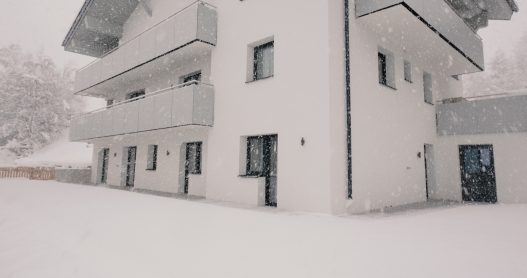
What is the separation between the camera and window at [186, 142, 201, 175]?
1365cm

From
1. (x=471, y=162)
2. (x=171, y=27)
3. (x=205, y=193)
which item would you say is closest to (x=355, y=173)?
(x=205, y=193)

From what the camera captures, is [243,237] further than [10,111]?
No

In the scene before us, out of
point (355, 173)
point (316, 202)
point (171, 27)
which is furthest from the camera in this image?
point (171, 27)

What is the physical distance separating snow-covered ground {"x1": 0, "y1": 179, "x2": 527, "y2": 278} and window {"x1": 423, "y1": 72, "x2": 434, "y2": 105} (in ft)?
24.0

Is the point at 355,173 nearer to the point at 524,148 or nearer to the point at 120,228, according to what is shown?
the point at 120,228

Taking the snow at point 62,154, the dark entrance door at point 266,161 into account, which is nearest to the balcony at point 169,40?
the dark entrance door at point 266,161

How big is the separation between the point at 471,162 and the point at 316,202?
339 inches

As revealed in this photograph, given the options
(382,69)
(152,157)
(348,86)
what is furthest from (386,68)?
(152,157)

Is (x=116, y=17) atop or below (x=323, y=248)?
atop

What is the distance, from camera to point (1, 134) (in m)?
51.5

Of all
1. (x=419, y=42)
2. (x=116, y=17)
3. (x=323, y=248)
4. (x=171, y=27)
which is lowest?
(x=323, y=248)

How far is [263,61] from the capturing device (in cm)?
1126

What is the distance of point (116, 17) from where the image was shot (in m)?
19.5

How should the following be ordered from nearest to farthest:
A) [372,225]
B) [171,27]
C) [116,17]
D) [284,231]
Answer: [284,231], [372,225], [171,27], [116,17]
